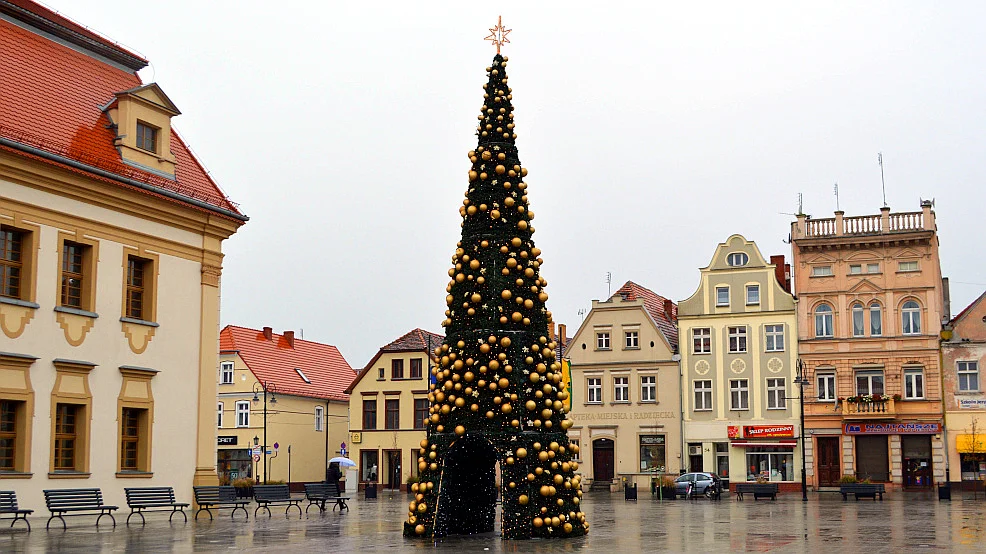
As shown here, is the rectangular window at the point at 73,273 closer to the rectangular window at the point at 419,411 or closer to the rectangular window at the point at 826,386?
the rectangular window at the point at 826,386

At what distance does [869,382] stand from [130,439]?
39396 mm

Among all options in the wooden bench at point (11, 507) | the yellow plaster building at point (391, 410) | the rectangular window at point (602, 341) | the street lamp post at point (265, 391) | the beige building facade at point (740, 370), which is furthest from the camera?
the yellow plaster building at point (391, 410)

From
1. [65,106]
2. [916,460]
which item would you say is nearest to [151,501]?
[65,106]

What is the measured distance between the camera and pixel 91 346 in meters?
25.7

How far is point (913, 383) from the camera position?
174ft

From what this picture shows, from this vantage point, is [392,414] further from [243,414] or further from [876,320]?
[876,320]

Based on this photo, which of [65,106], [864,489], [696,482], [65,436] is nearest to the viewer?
[65,436]

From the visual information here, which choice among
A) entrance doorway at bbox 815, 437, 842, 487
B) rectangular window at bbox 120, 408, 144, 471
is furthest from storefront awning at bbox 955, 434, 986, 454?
rectangular window at bbox 120, 408, 144, 471

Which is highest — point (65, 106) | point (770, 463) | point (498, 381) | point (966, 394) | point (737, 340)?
point (65, 106)

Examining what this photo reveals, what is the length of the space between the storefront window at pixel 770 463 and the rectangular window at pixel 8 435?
131ft

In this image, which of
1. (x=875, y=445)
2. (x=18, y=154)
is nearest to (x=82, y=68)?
(x=18, y=154)

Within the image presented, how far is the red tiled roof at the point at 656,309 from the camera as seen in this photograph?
59719mm

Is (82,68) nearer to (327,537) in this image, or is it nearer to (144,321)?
(144,321)

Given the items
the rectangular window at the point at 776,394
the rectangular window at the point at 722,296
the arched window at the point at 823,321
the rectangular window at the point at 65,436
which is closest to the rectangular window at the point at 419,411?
the rectangular window at the point at 722,296
